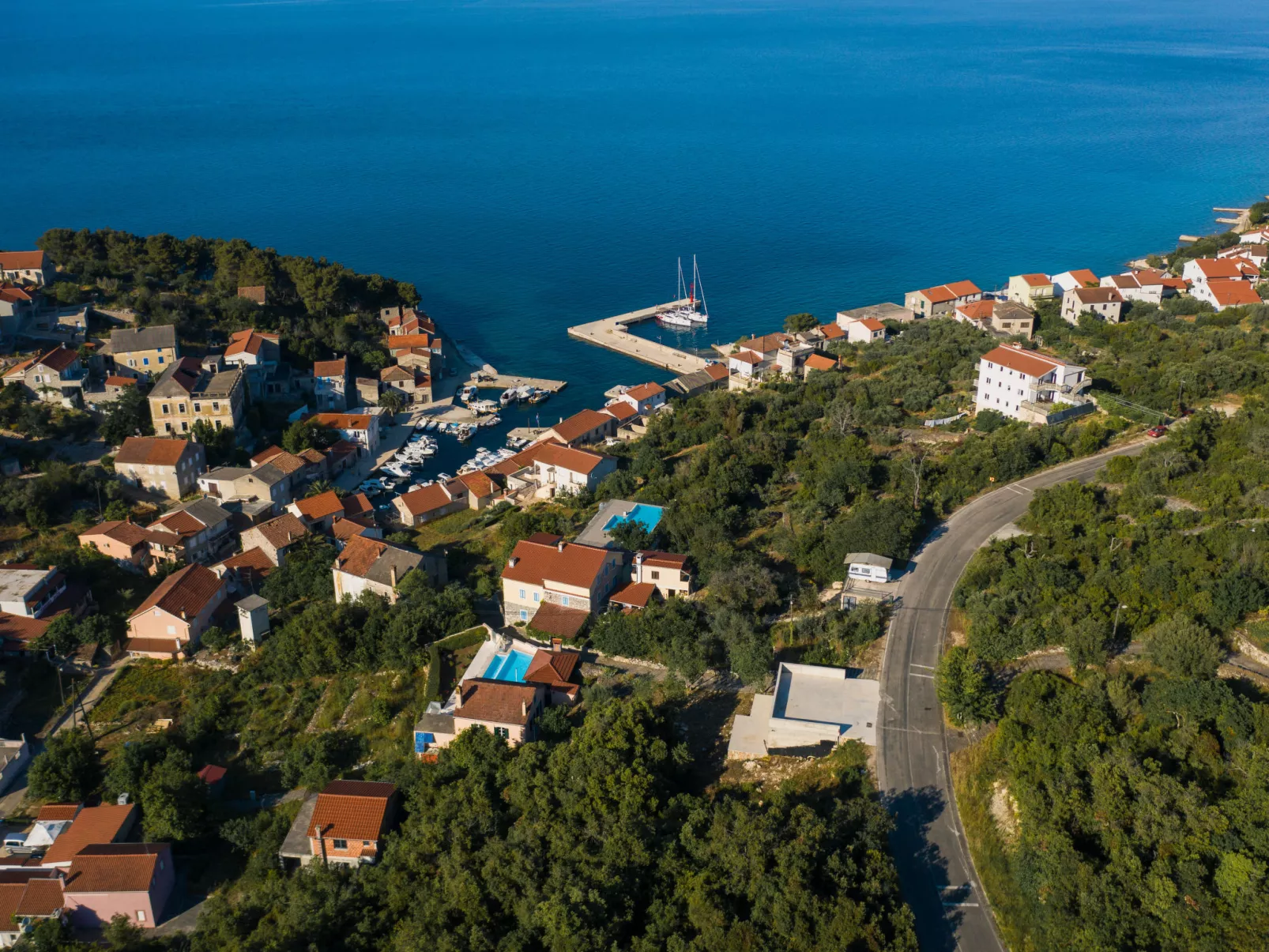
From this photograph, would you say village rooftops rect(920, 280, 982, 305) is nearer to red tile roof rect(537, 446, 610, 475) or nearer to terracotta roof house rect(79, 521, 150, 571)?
red tile roof rect(537, 446, 610, 475)

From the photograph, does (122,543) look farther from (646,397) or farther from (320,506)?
(646,397)

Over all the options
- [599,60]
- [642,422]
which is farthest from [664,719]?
[599,60]

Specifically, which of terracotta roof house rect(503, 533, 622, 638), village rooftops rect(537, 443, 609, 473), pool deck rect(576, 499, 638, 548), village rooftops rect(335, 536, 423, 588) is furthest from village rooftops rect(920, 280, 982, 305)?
village rooftops rect(335, 536, 423, 588)

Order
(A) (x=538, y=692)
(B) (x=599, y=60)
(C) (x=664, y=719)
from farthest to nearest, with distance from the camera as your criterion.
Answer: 1. (B) (x=599, y=60)
2. (A) (x=538, y=692)
3. (C) (x=664, y=719)

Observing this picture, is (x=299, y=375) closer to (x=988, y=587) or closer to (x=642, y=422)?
(x=642, y=422)

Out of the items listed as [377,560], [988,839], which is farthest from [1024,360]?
[377,560]

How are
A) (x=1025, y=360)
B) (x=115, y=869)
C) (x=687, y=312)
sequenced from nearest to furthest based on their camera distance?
(x=115, y=869)
(x=1025, y=360)
(x=687, y=312)
